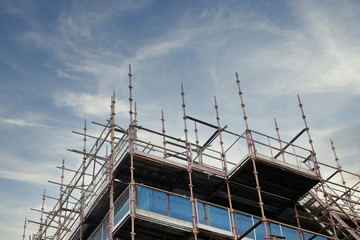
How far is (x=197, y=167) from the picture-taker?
2377 cm

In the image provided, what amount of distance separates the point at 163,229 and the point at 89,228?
7.21 meters

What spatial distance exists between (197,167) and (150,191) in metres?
3.27

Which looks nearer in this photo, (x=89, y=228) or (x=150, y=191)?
(x=150, y=191)

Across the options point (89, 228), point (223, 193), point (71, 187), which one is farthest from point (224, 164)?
point (71, 187)

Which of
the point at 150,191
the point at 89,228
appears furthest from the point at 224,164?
the point at 89,228

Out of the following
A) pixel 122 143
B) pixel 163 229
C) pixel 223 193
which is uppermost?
pixel 122 143

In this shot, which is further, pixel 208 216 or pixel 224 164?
pixel 224 164

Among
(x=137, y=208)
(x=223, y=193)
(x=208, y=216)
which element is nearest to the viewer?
(x=137, y=208)

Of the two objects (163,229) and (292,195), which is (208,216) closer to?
(163,229)

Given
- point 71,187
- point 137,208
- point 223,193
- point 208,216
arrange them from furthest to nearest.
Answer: point 71,187, point 223,193, point 208,216, point 137,208

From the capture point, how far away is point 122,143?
24.7 m

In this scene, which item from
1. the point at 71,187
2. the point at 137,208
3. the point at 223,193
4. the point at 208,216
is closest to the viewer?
the point at 137,208

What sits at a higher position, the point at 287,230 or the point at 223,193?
the point at 223,193

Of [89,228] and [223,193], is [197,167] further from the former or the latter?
[89,228]
